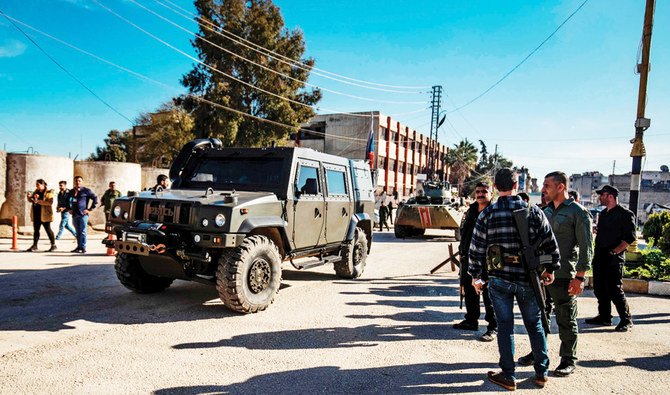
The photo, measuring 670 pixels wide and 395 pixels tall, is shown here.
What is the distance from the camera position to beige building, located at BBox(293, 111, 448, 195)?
1628 inches

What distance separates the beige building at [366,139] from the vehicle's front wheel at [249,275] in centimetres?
3297

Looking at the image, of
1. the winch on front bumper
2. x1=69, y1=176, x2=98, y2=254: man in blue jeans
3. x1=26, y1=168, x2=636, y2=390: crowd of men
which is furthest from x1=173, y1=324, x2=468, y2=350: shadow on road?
x1=69, y1=176, x2=98, y2=254: man in blue jeans

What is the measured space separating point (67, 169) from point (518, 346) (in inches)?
563

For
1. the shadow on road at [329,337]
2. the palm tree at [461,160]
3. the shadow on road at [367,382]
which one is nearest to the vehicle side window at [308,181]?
the shadow on road at [329,337]

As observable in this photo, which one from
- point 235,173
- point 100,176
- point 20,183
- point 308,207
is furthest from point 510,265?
point 100,176

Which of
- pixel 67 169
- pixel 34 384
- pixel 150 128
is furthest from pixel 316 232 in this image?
pixel 150 128

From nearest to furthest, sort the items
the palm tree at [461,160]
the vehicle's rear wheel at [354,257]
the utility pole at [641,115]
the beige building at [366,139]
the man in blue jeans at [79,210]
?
the vehicle's rear wheel at [354,257]
the utility pole at [641,115]
the man in blue jeans at [79,210]
the beige building at [366,139]
the palm tree at [461,160]

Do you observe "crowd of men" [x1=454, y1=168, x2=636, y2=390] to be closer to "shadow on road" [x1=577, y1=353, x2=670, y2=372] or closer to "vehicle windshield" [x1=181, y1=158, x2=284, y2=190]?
"shadow on road" [x1=577, y1=353, x2=670, y2=372]

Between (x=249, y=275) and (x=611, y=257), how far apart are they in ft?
Answer: 14.8

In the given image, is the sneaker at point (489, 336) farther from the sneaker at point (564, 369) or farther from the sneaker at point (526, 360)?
the sneaker at point (564, 369)

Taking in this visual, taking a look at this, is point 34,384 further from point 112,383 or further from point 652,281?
point 652,281

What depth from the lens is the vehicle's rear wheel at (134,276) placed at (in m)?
Result: 5.86

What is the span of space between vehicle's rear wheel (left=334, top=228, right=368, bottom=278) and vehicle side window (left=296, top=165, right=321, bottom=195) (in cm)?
162

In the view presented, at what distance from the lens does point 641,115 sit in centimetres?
884
